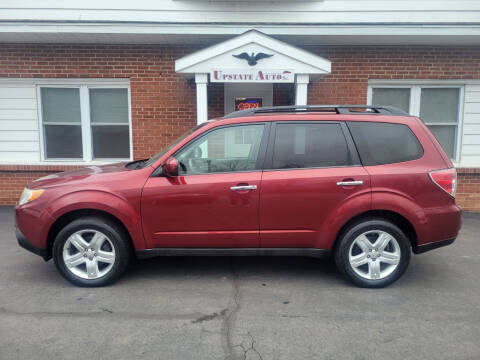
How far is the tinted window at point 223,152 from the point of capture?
3844 mm

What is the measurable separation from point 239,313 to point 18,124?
6.63 meters

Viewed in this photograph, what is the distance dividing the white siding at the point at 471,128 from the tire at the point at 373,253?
495 centimetres

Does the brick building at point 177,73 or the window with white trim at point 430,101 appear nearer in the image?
the brick building at point 177,73

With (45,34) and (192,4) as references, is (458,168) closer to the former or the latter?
(192,4)

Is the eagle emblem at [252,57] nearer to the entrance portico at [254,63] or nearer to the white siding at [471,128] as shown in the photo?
the entrance portico at [254,63]

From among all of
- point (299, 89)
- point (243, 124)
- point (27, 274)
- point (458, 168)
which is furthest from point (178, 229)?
point (458, 168)

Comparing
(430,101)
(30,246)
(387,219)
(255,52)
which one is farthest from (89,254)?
(430,101)

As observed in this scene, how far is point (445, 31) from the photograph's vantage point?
6.59 meters

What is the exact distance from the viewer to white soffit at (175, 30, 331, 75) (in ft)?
19.9

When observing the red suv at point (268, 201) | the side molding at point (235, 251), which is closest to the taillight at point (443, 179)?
the red suv at point (268, 201)

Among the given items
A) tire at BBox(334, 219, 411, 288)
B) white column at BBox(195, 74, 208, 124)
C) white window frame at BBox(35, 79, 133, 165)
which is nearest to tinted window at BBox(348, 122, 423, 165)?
tire at BBox(334, 219, 411, 288)

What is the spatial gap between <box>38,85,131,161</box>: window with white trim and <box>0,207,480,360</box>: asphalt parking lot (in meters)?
3.48

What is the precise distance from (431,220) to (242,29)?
470cm

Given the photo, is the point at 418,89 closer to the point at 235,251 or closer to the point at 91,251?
the point at 235,251
